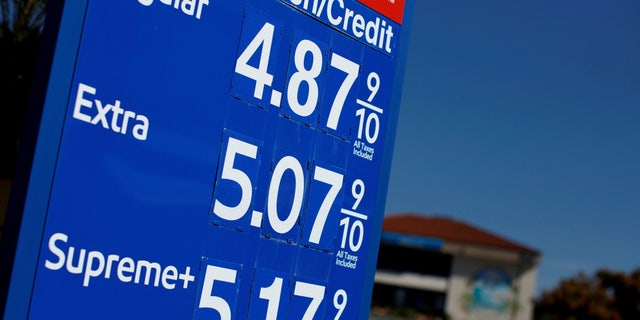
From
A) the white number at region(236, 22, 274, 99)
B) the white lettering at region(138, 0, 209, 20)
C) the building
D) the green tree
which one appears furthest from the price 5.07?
the building

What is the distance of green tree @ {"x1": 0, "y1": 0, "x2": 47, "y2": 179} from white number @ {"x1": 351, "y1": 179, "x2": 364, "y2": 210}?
4.94 m

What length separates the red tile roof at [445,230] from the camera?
50.2m

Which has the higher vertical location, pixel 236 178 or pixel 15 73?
pixel 15 73

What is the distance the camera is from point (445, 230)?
54219 millimetres

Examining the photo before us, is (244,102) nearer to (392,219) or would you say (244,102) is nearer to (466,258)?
(466,258)

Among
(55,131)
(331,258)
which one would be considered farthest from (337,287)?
(55,131)

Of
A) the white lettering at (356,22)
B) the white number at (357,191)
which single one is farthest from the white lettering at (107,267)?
the white lettering at (356,22)

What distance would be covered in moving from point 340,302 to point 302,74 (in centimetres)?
143

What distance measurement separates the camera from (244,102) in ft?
17.3

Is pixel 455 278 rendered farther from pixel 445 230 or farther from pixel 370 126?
pixel 370 126

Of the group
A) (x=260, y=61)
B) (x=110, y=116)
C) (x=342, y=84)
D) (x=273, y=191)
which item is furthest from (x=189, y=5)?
(x=342, y=84)

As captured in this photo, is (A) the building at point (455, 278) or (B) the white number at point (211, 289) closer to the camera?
(B) the white number at point (211, 289)

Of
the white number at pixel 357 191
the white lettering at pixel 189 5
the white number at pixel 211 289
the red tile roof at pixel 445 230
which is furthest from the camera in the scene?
the red tile roof at pixel 445 230

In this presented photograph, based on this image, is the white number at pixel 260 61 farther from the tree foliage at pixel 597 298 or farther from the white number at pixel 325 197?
the tree foliage at pixel 597 298
